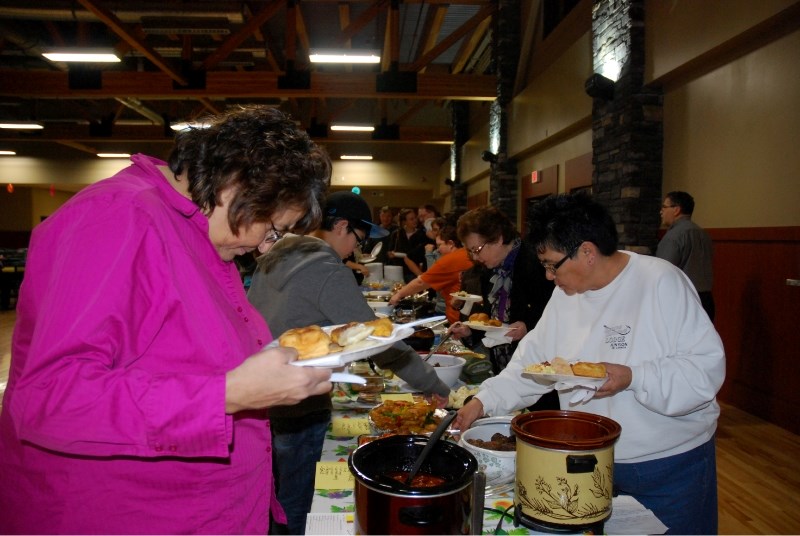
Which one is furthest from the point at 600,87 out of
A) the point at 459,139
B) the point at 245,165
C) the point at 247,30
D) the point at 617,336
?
the point at 459,139

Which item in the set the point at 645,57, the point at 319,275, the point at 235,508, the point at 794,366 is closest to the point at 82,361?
the point at 235,508

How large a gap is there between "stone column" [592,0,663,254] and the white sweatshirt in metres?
3.97

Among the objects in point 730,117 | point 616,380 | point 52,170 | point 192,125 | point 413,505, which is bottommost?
point 413,505

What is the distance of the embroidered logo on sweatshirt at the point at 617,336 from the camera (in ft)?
5.61

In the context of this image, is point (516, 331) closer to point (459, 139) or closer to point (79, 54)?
point (79, 54)

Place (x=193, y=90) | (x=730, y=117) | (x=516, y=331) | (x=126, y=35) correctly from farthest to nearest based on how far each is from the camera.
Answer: (x=193, y=90), (x=126, y=35), (x=730, y=117), (x=516, y=331)

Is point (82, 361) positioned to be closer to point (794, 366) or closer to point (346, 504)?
point (346, 504)

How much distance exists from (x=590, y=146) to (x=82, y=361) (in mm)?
6825

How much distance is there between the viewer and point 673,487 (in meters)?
1.66

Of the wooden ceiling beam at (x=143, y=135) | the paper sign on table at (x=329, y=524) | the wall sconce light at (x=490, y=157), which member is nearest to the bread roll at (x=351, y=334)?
the paper sign on table at (x=329, y=524)

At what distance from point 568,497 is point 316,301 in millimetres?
1145

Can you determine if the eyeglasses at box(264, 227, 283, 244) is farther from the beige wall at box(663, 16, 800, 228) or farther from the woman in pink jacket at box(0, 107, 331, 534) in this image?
the beige wall at box(663, 16, 800, 228)

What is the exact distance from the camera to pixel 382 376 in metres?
2.54

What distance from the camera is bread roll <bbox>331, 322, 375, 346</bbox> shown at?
1.23m
